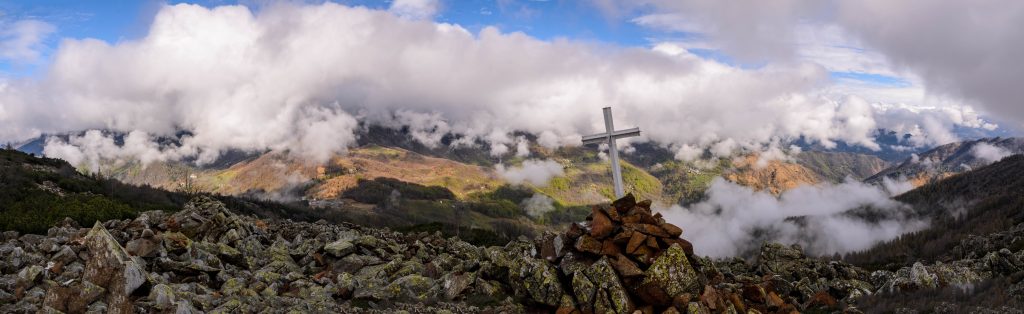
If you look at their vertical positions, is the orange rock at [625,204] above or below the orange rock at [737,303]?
above

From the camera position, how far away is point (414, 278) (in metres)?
28.9

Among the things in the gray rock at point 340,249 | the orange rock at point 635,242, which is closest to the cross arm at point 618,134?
the orange rock at point 635,242

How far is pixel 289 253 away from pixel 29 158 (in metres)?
116

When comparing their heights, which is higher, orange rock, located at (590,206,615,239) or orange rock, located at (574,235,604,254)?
orange rock, located at (590,206,615,239)

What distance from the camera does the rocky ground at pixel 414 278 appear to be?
20828 mm

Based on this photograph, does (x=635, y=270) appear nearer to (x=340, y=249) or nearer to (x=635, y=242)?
(x=635, y=242)

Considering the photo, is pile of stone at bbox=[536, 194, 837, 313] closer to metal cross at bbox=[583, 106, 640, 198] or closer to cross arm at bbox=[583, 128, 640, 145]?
metal cross at bbox=[583, 106, 640, 198]

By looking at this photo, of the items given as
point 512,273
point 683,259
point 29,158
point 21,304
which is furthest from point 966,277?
point 29,158

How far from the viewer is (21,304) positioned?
64.0ft

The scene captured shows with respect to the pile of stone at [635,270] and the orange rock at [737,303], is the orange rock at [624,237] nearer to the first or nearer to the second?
the pile of stone at [635,270]

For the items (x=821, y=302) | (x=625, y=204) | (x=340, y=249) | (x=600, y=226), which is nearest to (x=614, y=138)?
(x=625, y=204)

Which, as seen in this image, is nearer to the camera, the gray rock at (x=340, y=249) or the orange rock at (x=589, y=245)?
the orange rock at (x=589, y=245)

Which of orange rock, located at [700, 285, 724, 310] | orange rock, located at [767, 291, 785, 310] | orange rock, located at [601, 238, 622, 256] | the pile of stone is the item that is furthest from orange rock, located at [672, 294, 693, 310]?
orange rock, located at [767, 291, 785, 310]

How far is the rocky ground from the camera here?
2083cm
